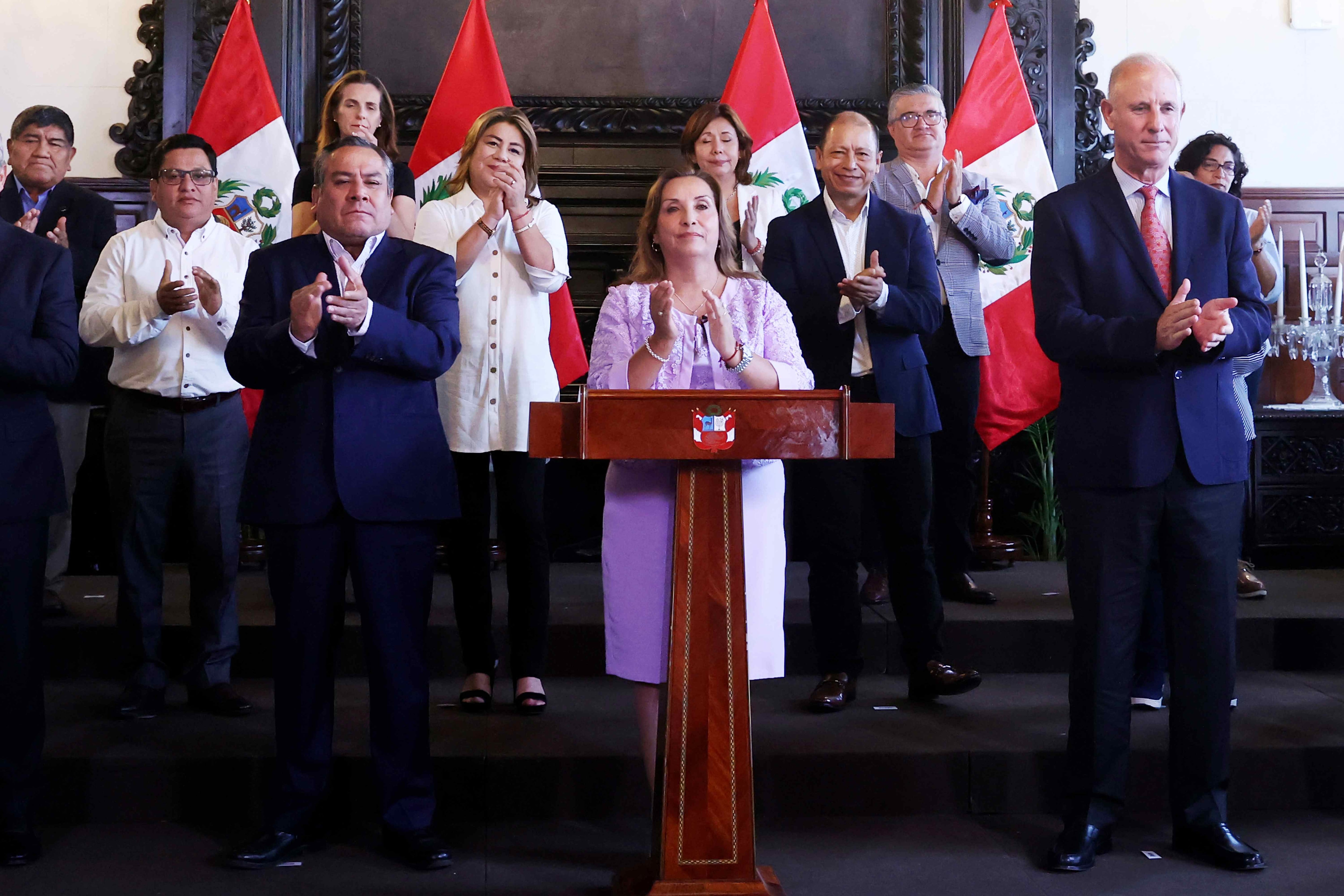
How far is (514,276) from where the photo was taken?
10.6ft

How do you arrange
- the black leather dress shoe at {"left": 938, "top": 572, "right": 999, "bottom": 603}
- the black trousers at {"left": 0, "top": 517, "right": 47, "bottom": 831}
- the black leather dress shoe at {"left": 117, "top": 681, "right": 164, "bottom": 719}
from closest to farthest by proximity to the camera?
the black trousers at {"left": 0, "top": 517, "right": 47, "bottom": 831} < the black leather dress shoe at {"left": 117, "top": 681, "right": 164, "bottom": 719} < the black leather dress shoe at {"left": 938, "top": 572, "right": 999, "bottom": 603}

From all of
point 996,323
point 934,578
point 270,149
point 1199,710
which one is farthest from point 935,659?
point 270,149

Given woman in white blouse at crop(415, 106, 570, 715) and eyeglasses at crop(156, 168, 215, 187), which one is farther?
eyeglasses at crop(156, 168, 215, 187)

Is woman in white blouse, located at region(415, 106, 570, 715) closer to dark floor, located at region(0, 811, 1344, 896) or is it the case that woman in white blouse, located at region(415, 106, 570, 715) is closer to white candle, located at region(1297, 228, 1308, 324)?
dark floor, located at region(0, 811, 1344, 896)

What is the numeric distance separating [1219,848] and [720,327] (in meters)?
1.49

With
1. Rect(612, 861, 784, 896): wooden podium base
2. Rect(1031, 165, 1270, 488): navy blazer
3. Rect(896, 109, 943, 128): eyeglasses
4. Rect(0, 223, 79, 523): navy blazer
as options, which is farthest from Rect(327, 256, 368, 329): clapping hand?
Rect(896, 109, 943, 128): eyeglasses

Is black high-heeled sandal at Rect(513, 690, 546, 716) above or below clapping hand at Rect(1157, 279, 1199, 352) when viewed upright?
below

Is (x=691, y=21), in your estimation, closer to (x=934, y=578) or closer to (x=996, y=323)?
(x=996, y=323)

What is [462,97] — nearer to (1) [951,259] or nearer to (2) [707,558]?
(1) [951,259]

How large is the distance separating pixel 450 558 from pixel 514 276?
777 mm

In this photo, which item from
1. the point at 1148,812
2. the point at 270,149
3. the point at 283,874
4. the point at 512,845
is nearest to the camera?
the point at 283,874

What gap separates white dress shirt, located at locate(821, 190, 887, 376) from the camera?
320 centimetres

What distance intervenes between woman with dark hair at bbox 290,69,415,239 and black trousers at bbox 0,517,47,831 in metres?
1.33

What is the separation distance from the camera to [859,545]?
3141 millimetres
